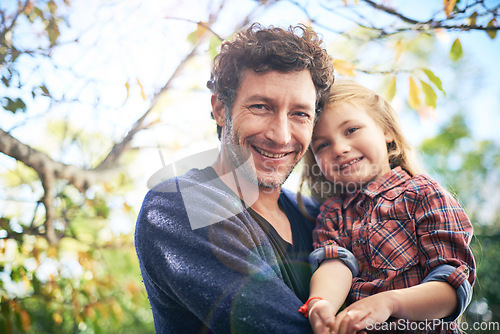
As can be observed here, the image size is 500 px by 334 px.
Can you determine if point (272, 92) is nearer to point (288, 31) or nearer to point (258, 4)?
point (288, 31)

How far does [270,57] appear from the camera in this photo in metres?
1.54

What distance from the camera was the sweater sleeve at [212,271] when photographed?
98 centimetres

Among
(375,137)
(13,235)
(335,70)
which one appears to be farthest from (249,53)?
(13,235)

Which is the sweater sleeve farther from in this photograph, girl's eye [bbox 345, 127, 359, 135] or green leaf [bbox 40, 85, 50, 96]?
green leaf [bbox 40, 85, 50, 96]

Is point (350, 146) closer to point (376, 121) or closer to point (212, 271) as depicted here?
point (376, 121)

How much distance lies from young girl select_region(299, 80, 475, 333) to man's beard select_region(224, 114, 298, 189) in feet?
0.88

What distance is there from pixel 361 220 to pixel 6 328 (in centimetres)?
201

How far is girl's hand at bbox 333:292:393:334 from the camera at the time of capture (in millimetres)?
1065

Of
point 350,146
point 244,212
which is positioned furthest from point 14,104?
point 350,146

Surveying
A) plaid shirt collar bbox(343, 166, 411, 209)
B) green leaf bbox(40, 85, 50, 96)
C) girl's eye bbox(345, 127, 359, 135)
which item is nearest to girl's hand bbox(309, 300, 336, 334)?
plaid shirt collar bbox(343, 166, 411, 209)

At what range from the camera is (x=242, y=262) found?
1.05m

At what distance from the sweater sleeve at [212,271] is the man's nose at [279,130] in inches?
16.2

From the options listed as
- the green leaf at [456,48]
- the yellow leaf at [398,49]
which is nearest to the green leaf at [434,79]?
the green leaf at [456,48]

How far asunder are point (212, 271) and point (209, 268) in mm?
13
